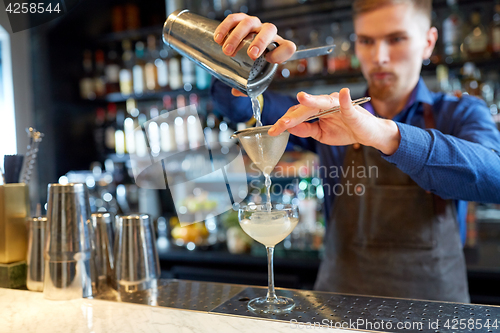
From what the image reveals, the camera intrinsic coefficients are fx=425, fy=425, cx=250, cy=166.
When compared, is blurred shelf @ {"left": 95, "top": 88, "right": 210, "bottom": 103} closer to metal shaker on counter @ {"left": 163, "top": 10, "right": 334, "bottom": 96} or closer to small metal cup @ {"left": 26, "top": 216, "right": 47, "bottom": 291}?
metal shaker on counter @ {"left": 163, "top": 10, "right": 334, "bottom": 96}

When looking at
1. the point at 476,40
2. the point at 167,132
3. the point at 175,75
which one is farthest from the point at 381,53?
the point at 175,75

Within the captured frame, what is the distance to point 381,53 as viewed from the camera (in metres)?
1.55

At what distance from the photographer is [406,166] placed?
1152 mm

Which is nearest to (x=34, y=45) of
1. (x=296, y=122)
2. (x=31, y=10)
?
(x=31, y=10)

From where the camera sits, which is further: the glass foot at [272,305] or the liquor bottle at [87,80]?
the liquor bottle at [87,80]

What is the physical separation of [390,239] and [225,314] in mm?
805

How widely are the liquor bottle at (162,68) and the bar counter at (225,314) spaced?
2358mm

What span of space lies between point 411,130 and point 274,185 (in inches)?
80.5

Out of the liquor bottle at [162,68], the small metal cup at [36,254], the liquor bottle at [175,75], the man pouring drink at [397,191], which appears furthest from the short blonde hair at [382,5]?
the liquor bottle at [162,68]

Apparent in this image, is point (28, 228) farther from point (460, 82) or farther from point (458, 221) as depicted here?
point (460, 82)

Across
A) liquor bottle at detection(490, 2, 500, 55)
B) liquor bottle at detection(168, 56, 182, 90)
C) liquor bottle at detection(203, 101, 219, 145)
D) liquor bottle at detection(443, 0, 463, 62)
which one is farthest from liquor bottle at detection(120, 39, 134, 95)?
liquor bottle at detection(490, 2, 500, 55)

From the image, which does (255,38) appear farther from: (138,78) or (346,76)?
(138,78)

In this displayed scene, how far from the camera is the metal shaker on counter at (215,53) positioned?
1.12 meters

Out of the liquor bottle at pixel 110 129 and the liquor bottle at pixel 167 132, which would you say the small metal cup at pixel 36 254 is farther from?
the liquor bottle at pixel 110 129
